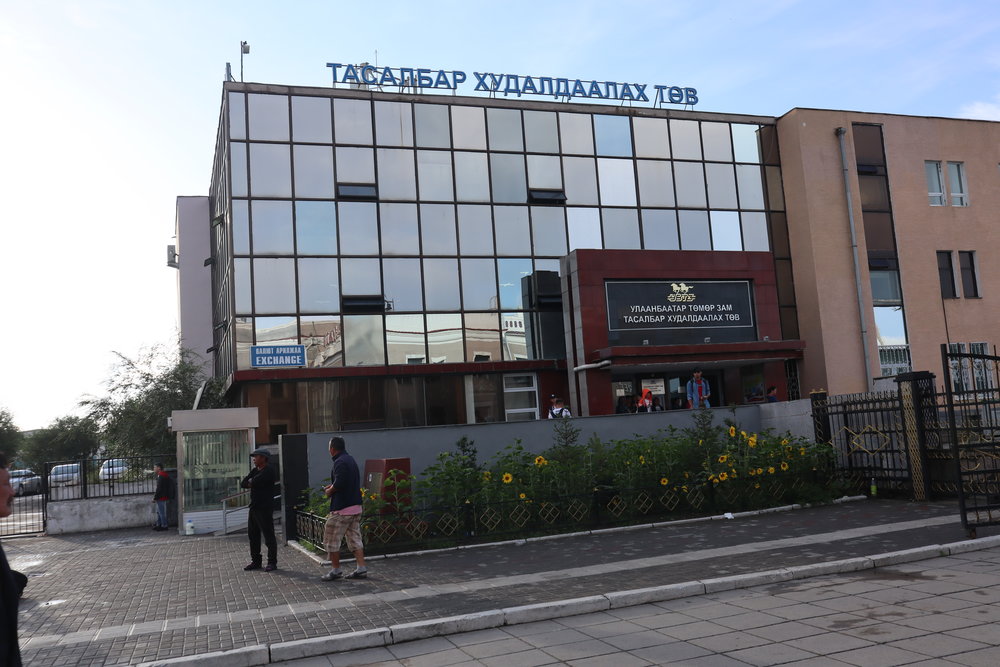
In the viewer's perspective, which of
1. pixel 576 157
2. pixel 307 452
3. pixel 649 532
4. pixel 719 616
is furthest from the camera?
pixel 576 157

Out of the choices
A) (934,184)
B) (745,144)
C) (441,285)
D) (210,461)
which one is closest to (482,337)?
(441,285)

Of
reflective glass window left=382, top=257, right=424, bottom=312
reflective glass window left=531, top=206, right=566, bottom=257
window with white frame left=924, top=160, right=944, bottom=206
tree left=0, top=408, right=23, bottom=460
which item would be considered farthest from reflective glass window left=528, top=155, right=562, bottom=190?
tree left=0, top=408, right=23, bottom=460

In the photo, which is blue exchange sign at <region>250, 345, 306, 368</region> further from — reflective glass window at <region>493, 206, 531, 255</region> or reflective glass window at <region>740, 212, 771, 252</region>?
reflective glass window at <region>740, 212, 771, 252</region>

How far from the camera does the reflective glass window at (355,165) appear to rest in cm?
2848

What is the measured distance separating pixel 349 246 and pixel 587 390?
9.74 metres

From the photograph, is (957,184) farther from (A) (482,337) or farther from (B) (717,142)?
(A) (482,337)

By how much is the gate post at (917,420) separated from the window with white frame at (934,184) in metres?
22.6

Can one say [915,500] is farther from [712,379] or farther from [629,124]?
[629,124]

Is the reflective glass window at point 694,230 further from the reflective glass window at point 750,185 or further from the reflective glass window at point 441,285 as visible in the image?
the reflective glass window at point 441,285

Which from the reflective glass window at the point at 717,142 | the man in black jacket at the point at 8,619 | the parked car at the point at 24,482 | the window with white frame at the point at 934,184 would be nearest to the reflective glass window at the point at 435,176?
the reflective glass window at the point at 717,142

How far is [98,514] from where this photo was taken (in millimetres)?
21391

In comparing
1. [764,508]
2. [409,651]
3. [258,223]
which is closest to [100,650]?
[409,651]

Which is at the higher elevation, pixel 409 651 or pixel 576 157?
pixel 576 157

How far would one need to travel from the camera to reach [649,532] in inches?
522
